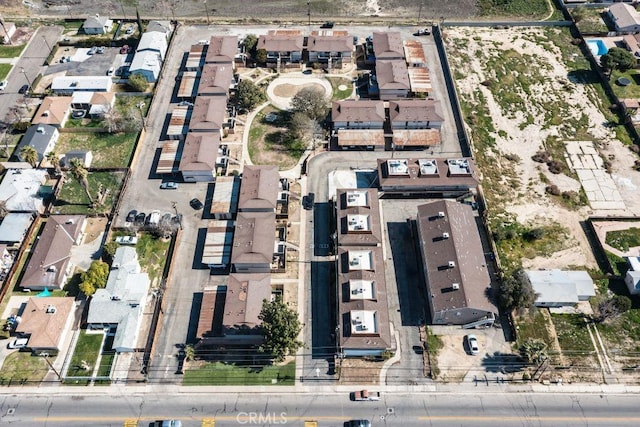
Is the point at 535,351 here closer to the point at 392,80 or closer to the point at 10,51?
the point at 392,80

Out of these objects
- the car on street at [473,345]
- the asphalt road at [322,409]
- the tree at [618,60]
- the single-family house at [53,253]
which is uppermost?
the tree at [618,60]

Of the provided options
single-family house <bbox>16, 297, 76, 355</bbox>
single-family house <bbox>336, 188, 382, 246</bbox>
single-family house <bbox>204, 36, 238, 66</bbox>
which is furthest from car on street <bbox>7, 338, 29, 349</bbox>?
single-family house <bbox>204, 36, 238, 66</bbox>

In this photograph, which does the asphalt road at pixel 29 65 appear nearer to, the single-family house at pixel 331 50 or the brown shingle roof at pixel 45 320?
the brown shingle roof at pixel 45 320

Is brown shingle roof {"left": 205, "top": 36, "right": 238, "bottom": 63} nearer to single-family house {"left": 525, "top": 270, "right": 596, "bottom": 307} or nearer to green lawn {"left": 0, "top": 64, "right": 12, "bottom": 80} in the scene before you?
green lawn {"left": 0, "top": 64, "right": 12, "bottom": 80}

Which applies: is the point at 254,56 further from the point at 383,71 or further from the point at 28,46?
the point at 28,46

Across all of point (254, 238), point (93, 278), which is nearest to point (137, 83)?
point (93, 278)

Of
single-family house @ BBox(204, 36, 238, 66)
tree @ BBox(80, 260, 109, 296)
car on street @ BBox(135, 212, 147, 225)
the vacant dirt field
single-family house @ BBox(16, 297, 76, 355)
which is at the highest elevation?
the vacant dirt field

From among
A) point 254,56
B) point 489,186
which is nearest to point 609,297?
point 489,186

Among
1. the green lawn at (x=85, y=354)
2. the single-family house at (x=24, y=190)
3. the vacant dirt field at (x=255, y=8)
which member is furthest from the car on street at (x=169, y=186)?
the vacant dirt field at (x=255, y=8)
